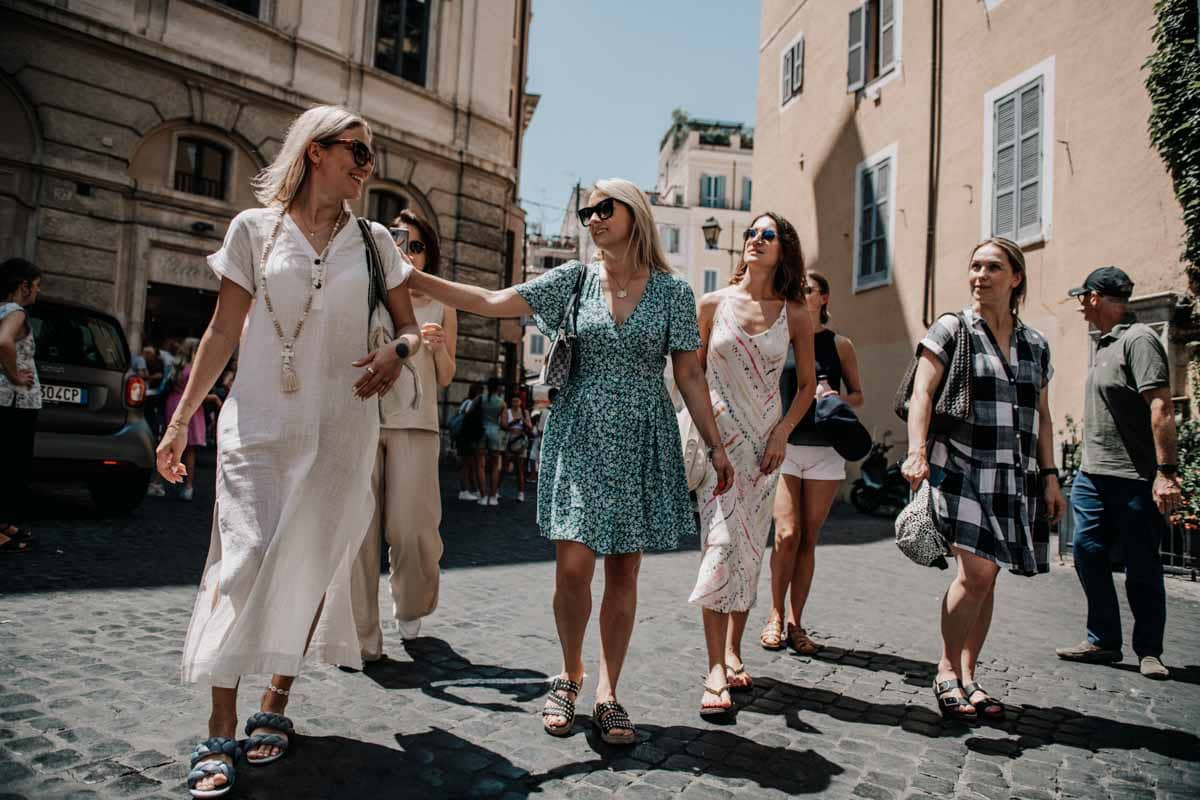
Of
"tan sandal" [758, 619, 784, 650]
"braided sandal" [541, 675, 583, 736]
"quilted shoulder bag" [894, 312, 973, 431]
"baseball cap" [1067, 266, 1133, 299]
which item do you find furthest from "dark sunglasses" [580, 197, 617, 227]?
"baseball cap" [1067, 266, 1133, 299]

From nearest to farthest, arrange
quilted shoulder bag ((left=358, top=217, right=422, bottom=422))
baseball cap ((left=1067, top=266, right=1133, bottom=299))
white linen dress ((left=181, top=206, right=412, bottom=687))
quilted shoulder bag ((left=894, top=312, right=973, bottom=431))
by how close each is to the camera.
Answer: white linen dress ((left=181, top=206, right=412, bottom=687))
quilted shoulder bag ((left=358, top=217, right=422, bottom=422))
quilted shoulder bag ((left=894, top=312, right=973, bottom=431))
baseball cap ((left=1067, top=266, right=1133, bottom=299))

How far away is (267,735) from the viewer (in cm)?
270

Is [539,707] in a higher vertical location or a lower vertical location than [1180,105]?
lower

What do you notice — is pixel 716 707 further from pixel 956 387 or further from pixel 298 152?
pixel 298 152

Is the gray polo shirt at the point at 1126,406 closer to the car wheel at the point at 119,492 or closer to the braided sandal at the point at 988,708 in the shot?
the braided sandal at the point at 988,708

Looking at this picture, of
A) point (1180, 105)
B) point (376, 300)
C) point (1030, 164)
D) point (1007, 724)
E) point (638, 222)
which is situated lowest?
point (1007, 724)

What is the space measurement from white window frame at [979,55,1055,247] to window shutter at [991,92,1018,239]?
56 mm

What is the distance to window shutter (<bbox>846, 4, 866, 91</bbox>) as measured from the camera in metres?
14.6

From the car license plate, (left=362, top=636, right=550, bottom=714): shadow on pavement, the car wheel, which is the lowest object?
(left=362, top=636, right=550, bottom=714): shadow on pavement

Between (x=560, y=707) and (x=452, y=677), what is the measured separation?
74 cm

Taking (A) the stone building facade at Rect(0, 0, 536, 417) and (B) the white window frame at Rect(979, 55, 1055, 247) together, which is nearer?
(B) the white window frame at Rect(979, 55, 1055, 247)

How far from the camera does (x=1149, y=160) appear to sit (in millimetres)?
9164

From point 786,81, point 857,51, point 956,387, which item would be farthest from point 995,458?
point 786,81

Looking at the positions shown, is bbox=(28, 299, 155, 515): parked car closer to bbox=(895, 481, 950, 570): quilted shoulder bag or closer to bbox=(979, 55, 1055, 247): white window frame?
bbox=(895, 481, 950, 570): quilted shoulder bag
